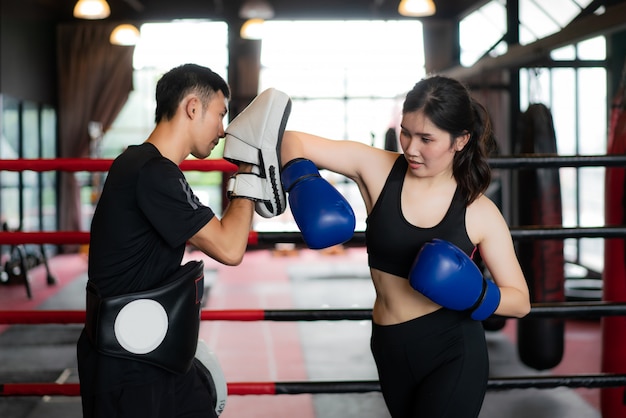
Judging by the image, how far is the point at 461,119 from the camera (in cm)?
163

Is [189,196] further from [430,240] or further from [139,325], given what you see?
[430,240]

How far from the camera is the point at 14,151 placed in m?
8.88

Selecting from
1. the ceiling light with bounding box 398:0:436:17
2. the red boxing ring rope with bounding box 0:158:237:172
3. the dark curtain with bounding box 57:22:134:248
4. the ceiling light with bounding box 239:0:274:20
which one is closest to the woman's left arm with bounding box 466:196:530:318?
the red boxing ring rope with bounding box 0:158:237:172

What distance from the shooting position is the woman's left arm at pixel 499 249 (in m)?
A: 1.70

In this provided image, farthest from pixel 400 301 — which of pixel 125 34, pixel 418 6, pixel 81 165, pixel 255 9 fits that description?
pixel 125 34

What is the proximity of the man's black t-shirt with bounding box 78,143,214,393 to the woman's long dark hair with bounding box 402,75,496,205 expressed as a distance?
1.78 feet

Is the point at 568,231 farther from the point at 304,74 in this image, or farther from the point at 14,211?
the point at 304,74

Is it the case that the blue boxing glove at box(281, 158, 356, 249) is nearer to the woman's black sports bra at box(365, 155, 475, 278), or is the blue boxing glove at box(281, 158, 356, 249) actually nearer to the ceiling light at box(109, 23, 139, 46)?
the woman's black sports bra at box(365, 155, 475, 278)

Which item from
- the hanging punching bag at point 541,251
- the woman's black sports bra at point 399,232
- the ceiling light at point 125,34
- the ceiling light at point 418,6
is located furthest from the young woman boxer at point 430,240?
the ceiling light at point 125,34

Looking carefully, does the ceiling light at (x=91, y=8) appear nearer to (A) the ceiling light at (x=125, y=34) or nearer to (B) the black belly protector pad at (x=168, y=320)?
(A) the ceiling light at (x=125, y=34)

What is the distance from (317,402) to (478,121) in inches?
91.3

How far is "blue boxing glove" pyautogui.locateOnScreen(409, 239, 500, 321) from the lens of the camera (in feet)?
5.10

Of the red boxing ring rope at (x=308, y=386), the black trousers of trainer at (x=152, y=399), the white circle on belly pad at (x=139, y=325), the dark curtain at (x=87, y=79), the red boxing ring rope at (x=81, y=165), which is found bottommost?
the red boxing ring rope at (x=308, y=386)

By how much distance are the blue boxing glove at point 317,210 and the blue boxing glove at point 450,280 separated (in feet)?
0.61
